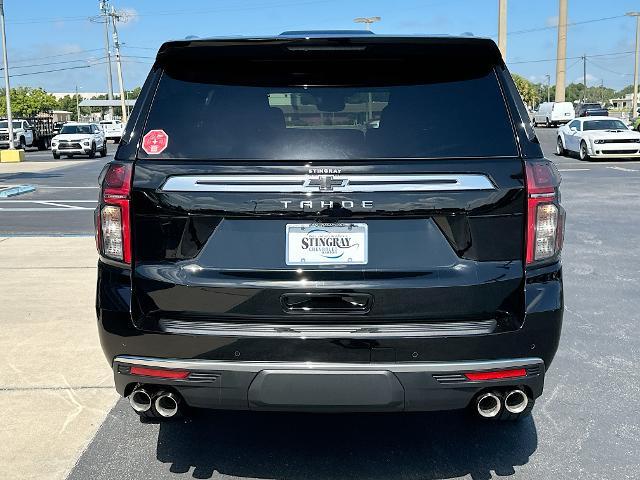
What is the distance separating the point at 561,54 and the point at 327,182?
8292cm

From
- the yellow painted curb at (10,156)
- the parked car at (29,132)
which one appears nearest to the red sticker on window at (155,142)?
the yellow painted curb at (10,156)

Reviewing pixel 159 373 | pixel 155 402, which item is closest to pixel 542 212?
pixel 159 373

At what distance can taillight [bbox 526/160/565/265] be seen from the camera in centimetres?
314

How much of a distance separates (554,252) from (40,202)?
46.5 feet

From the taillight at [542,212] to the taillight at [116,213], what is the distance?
1.73 m

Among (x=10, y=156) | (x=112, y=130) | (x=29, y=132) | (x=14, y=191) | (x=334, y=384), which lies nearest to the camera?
(x=334, y=384)

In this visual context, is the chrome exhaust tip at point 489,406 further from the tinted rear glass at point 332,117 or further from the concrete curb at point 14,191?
the concrete curb at point 14,191

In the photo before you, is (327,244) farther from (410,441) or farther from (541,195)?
(410,441)

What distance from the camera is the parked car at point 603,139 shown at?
2489cm

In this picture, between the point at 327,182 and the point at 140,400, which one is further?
the point at 140,400

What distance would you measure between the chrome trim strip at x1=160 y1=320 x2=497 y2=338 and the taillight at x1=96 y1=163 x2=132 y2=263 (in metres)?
0.50

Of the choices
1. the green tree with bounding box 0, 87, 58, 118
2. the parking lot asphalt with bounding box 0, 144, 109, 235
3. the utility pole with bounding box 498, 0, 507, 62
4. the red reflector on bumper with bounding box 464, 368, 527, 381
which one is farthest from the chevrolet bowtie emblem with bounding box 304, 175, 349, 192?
the green tree with bounding box 0, 87, 58, 118

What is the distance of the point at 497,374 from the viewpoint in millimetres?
3117

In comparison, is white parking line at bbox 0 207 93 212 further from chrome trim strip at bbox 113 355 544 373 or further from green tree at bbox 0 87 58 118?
green tree at bbox 0 87 58 118
